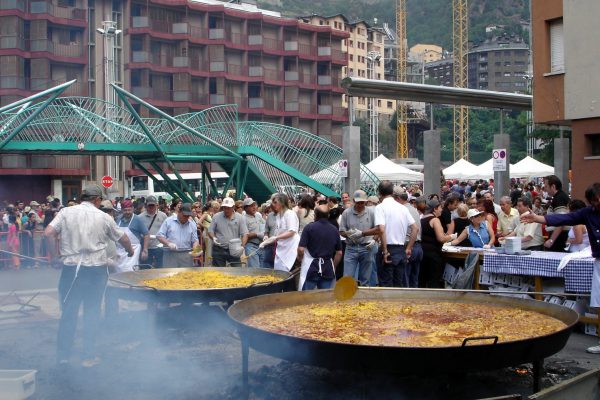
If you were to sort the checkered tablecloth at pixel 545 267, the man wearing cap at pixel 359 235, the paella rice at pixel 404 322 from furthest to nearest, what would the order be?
the man wearing cap at pixel 359 235 → the checkered tablecloth at pixel 545 267 → the paella rice at pixel 404 322

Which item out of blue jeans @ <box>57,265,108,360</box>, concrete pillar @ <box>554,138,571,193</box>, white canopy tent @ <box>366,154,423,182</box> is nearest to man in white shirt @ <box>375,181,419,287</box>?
blue jeans @ <box>57,265,108,360</box>

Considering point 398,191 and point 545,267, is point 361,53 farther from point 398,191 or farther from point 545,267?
point 545,267

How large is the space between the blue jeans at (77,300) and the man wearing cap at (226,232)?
330cm

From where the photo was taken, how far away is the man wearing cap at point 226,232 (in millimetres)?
10820

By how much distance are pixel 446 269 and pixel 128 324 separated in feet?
17.2

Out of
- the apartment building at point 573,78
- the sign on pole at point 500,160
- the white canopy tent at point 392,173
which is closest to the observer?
the sign on pole at point 500,160

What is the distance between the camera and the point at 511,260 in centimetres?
952

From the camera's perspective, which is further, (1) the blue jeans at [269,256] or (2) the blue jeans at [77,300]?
(1) the blue jeans at [269,256]

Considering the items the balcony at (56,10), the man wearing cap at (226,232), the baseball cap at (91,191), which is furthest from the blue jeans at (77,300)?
the balcony at (56,10)

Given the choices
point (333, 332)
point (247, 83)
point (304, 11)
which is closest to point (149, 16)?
point (247, 83)

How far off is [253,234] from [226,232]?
111 cm

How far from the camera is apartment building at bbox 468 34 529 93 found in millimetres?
152875

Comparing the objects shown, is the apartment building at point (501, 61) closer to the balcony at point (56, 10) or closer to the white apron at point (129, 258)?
the balcony at point (56, 10)

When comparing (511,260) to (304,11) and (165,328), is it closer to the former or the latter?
(165,328)
